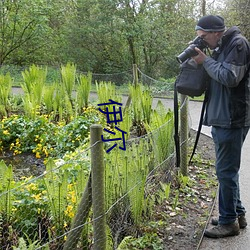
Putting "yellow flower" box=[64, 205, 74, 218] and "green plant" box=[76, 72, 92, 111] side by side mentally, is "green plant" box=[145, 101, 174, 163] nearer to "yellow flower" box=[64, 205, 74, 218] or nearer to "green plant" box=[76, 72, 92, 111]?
"yellow flower" box=[64, 205, 74, 218]

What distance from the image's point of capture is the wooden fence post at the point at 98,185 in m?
2.35

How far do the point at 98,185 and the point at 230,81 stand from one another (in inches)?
50.4

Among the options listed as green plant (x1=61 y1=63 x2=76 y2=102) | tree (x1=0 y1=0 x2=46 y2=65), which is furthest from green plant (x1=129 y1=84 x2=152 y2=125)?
tree (x1=0 y1=0 x2=46 y2=65)

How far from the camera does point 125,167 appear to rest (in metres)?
3.12

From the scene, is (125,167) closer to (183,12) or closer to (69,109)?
(69,109)

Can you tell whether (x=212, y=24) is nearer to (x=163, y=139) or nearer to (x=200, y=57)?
(x=200, y=57)

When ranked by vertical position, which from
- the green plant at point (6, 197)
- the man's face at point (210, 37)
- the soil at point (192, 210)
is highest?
the man's face at point (210, 37)

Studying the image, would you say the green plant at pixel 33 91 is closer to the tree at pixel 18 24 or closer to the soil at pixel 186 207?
the soil at pixel 186 207

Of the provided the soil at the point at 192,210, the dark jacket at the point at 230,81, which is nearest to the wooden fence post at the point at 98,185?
the soil at the point at 192,210

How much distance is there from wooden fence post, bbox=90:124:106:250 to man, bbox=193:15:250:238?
3.72 ft

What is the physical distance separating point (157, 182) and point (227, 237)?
952mm

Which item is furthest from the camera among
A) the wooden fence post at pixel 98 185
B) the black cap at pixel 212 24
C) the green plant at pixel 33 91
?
the green plant at pixel 33 91

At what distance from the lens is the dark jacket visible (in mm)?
2842

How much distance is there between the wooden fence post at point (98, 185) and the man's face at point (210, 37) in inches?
50.9
